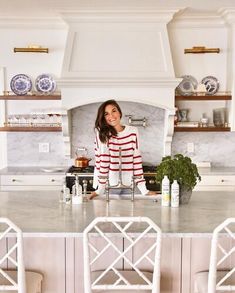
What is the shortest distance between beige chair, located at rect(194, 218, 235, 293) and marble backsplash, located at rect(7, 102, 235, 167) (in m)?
2.67

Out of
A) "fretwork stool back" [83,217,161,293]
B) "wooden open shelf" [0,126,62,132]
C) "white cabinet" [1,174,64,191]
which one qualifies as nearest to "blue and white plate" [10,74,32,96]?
"wooden open shelf" [0,126,62,132]

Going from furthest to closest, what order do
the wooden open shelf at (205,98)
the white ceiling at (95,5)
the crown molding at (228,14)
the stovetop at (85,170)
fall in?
1. the wooden open shelf at (205,98)
2. the stovetop at (85,170)
3. the crown molding at (228,14)
4. the white ceiling at (95,5)

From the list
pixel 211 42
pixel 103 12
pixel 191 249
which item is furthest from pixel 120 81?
pixel 191 249

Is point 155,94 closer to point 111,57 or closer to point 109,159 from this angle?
point 111,57

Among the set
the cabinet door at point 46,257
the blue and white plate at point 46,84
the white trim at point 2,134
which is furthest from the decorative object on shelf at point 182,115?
the cabinet door at point 46,257

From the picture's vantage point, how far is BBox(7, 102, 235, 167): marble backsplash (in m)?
4.97

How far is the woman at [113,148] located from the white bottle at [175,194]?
1.78 ft

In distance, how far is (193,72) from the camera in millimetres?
4883

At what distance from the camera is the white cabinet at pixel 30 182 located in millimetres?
4504

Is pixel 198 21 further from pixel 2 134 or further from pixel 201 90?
pixel 2 134

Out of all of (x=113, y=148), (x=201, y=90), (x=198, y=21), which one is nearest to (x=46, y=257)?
(x=113, y=148)

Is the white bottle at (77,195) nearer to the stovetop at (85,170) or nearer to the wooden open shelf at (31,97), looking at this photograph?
the stovetop at (85,170)

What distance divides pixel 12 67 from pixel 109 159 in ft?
7.52

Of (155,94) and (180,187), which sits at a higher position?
(155,94)
